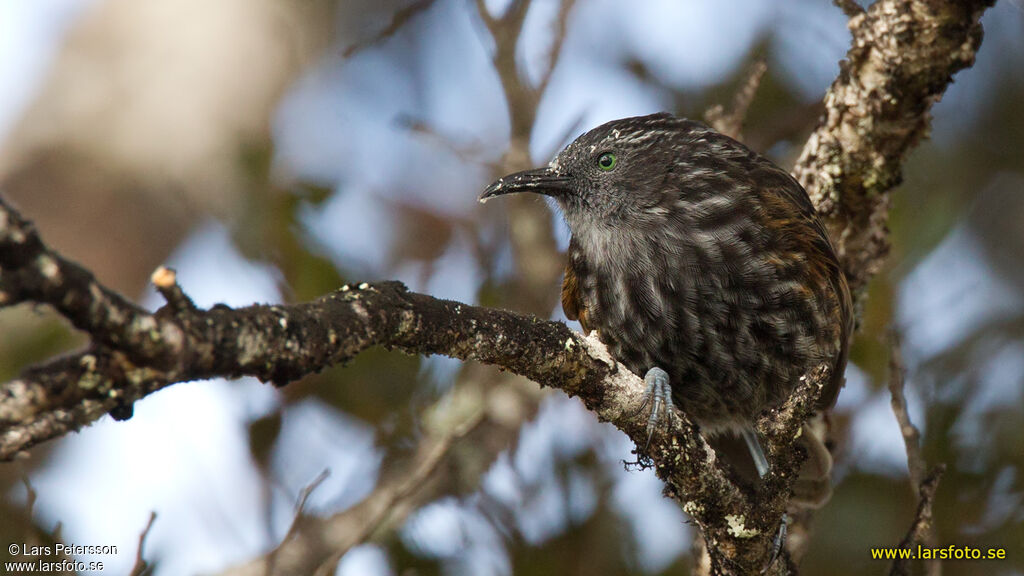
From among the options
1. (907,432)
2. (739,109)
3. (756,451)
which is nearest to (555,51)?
(739,109)

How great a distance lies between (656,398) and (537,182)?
137 centimetres

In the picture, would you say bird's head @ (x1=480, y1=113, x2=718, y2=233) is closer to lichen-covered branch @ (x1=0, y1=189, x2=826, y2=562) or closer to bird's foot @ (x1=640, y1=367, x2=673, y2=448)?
bird's foot @ (x1=640, y1=367, x2=673, y2=448)

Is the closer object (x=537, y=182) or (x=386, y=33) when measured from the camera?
(x=537, y=182)

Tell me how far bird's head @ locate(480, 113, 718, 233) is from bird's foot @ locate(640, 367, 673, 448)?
83 cm

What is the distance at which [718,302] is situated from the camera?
325 centimetres

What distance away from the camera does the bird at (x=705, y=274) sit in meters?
3.26

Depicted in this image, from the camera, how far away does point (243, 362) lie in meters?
1.53

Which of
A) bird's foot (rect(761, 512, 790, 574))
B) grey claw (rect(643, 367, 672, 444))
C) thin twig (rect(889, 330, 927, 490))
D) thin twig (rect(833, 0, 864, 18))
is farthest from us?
thin twig (rect(833, 0, 864, 18))

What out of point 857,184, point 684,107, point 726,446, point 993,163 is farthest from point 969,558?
point 684,107

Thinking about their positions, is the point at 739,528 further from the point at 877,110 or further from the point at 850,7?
the point at 850,7

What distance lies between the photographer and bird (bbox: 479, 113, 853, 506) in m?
3.26

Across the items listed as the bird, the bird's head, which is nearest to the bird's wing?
the bird

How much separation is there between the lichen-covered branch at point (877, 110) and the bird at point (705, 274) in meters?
0.20

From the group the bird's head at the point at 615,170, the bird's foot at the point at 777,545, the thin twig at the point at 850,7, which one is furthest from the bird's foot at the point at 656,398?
the thin twig at the point at 850,7
